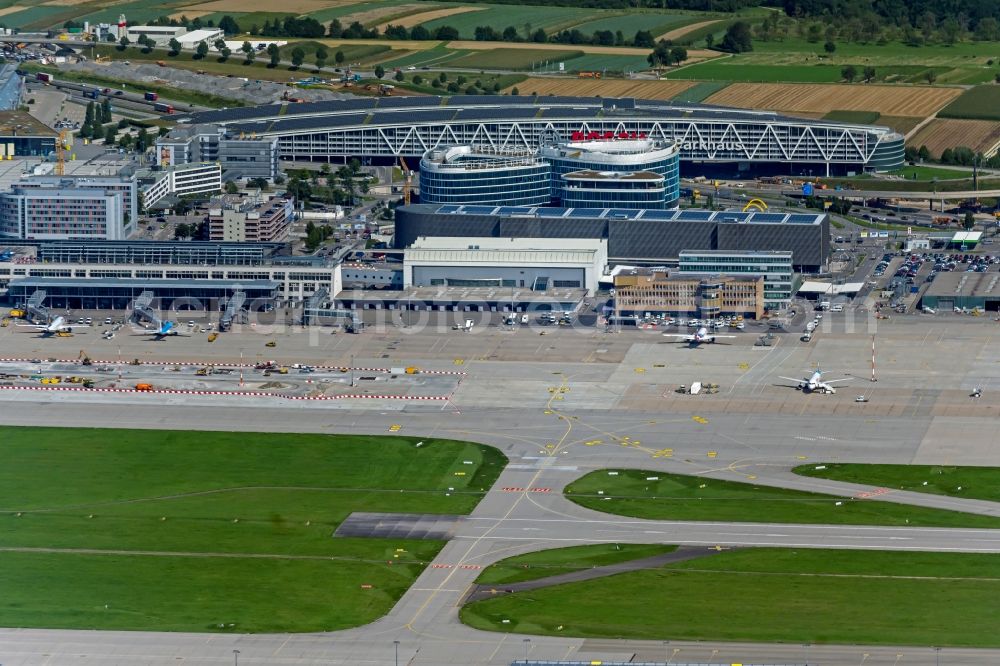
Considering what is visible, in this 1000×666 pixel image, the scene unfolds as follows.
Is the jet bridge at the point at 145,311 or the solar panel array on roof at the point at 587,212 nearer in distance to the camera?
the jet bridge at the point at 145,311

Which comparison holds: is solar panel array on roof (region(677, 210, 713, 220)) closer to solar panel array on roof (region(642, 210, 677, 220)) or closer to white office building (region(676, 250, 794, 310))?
solar panel array on roof (region(642, 210, 677, 220))

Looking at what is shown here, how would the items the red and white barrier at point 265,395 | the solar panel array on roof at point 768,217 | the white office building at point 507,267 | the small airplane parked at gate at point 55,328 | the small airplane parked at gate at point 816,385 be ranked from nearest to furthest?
the red and white barrier at point 265,395
the small airplane parked at gate at point 816,385
the small airplane parked at gate at point 55,328
the white office building at point 507,267
the solar panel array on roof at point 768,217

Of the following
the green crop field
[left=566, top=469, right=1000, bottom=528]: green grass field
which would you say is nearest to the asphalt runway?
[left=566, top=469, right=1000, bottom=528]: green grass field

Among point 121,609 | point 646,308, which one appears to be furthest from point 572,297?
point 121,609

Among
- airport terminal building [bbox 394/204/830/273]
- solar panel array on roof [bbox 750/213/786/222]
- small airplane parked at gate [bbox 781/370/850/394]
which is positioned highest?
solar panel array on roof [bbox 750/213/786/222]

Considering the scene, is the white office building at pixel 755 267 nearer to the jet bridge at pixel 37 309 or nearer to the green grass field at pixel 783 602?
the jet bridge at pixel 37 309

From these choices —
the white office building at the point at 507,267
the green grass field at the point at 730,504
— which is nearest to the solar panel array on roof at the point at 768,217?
the white office building at the point at 507,267
